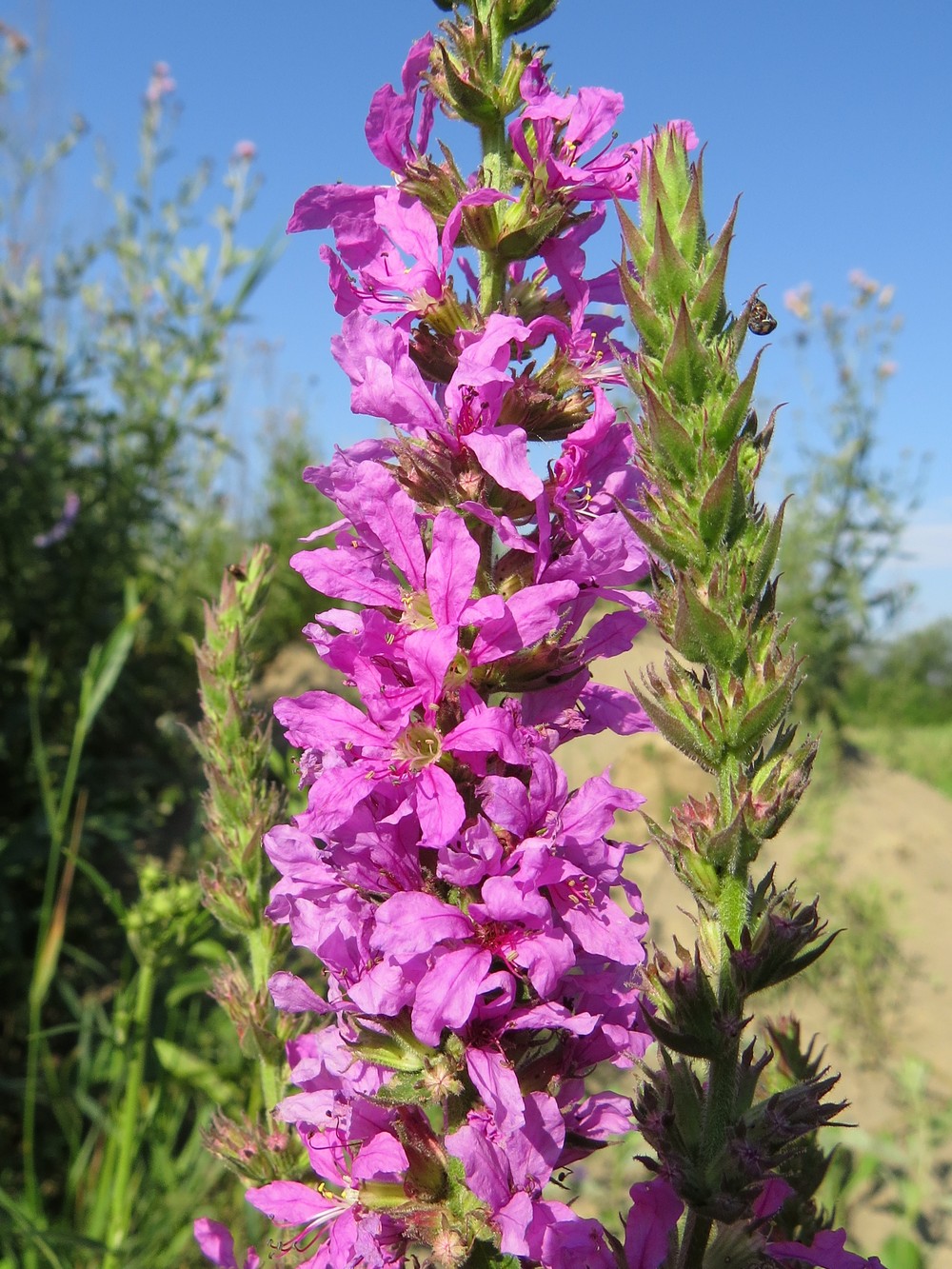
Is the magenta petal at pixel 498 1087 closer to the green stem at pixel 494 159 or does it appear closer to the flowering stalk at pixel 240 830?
the flowering stalk at pixel 240 830

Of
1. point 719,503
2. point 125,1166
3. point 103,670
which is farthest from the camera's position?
point 103,670

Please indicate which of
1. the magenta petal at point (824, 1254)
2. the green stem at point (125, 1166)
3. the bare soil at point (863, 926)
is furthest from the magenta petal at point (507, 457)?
Answer: the bare soil at point (863, 926)

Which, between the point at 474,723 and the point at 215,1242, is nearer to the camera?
the point at 474,723

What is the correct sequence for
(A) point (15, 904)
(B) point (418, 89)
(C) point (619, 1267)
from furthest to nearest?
1. (A) point (15, 904)
2. (B) point (418, 89)
3. (C) point (619, 1267)

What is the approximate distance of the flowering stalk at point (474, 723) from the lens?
1.21 m

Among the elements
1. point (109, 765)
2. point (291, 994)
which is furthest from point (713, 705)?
point (109, 765)

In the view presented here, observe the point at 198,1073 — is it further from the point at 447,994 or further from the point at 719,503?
the point at 719,503

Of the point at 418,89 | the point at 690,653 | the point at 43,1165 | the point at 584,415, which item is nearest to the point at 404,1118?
the point at 690,653

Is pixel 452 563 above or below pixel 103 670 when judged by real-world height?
above

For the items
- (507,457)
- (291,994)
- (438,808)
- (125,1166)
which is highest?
(507,457)

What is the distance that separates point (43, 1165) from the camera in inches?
166

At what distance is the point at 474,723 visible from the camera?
4.15 feet

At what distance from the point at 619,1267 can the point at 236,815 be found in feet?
3.20

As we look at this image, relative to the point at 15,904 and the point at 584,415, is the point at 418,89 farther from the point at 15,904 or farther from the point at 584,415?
the point at 15,904
